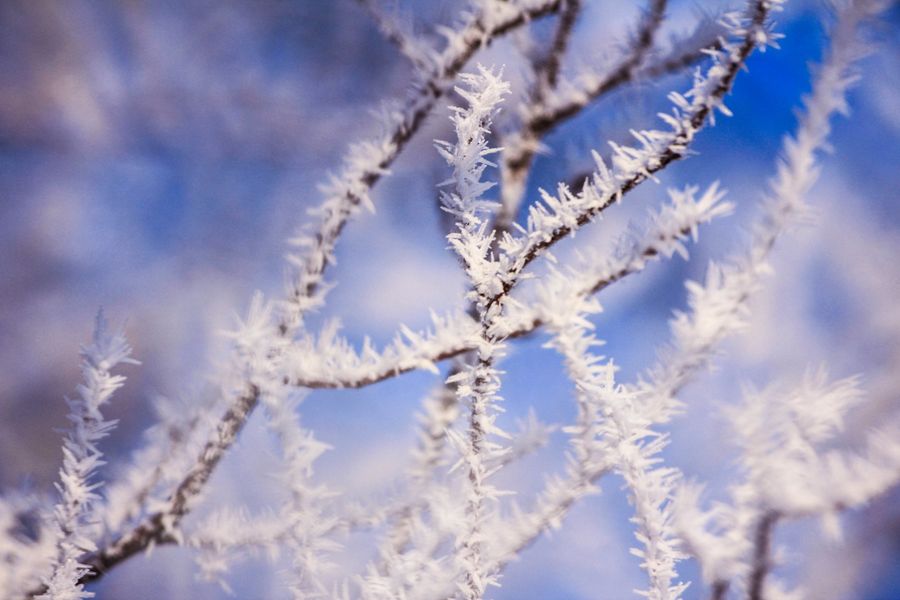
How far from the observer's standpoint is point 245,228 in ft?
1.78

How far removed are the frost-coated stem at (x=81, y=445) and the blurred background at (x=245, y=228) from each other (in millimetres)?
244

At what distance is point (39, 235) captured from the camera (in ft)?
1.69

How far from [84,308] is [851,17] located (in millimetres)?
603

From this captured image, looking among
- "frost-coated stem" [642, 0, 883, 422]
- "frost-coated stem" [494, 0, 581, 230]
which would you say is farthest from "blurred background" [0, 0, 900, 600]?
"frost-coated stem" [642, 0, 883, 422]

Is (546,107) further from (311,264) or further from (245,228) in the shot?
(245,228)

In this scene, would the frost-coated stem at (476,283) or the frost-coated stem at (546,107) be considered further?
the frost-coated stem at (546,107)

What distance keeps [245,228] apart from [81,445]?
1.15ft

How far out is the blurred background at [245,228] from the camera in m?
0.49

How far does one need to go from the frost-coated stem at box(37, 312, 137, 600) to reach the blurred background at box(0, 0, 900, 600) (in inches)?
9.6

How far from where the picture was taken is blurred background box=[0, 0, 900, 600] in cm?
49

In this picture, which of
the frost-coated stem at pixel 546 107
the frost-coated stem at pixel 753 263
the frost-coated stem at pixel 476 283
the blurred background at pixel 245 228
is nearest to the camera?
the frost-coated stem at pixel 476 283

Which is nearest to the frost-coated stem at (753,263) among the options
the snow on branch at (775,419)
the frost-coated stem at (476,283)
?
the snow on branch at (775,419)

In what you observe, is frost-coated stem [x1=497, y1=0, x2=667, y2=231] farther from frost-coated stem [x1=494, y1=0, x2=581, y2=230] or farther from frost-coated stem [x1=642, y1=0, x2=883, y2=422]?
frost-coated stem [x1=642, y1=0, x2=883, y2=422]

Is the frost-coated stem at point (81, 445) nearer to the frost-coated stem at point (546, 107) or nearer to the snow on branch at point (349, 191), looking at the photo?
the snow on branch at point (349, 191)
